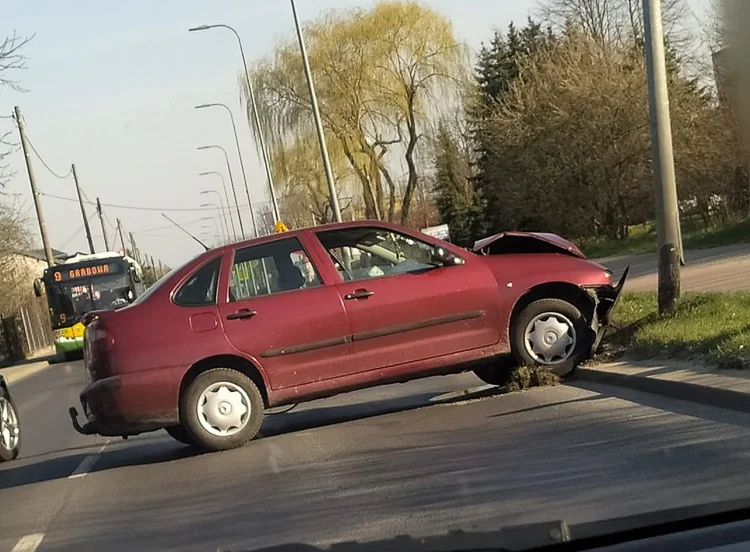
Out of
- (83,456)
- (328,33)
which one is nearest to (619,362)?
(83,456)

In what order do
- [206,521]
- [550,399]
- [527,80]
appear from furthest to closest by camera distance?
1. [527,80]
2. [550,399]
3. [206,521]

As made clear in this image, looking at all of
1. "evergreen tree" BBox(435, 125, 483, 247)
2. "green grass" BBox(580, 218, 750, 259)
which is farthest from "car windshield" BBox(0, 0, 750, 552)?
"evergreen tree" BBox(435, 125, 483, 247)

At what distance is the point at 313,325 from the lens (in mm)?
8586

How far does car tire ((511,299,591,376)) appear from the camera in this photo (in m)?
9.14

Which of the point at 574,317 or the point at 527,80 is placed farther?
the point at 527,80

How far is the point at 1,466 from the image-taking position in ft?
34.0

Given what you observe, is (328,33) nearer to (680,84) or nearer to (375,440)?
(680,84)

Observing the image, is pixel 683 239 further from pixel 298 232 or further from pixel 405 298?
pixel 298 232

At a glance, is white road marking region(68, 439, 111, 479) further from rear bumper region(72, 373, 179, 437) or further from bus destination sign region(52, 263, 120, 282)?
bus destination sign region(52, 263, 120, 282)

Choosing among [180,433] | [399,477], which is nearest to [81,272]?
[180,433]

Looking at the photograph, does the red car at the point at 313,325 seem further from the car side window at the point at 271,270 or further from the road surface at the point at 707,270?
the road surface at the point at 707,270

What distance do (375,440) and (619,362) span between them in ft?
9.34

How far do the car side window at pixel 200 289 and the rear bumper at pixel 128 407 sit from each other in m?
0.74

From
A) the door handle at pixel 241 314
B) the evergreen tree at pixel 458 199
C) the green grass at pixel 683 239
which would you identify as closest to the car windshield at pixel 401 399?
the door handle at pixel 241 314
